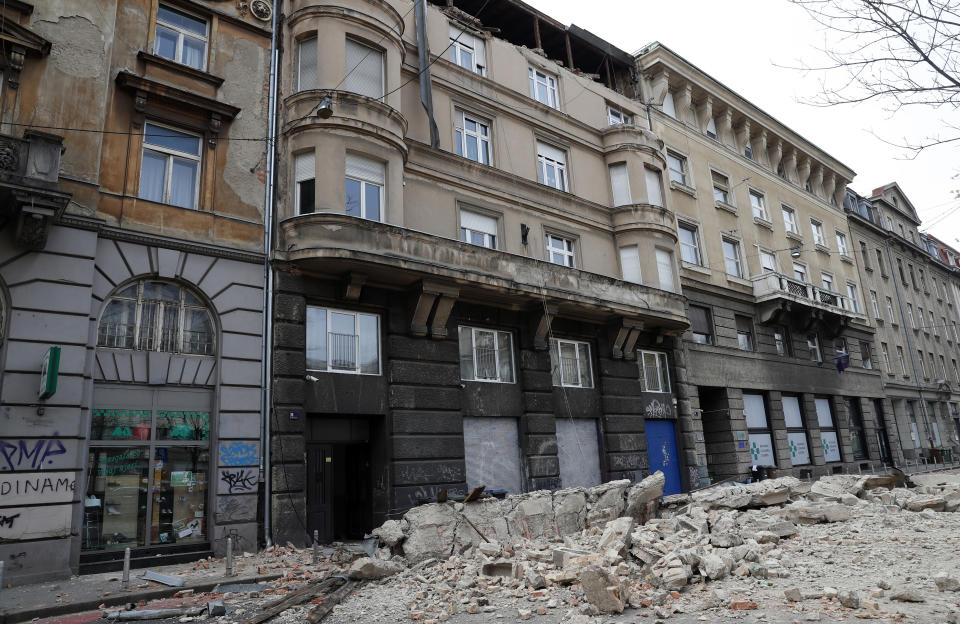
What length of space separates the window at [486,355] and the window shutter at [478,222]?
9.89 feet

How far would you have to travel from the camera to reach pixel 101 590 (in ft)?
30.4

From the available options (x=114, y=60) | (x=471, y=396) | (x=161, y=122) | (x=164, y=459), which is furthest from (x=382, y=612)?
(x=114, y=60)

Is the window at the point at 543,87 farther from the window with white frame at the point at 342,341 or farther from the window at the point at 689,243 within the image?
the window with white frame at the point at 342,341

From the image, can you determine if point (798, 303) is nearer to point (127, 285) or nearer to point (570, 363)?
point (570, 363)

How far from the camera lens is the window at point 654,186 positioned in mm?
22609

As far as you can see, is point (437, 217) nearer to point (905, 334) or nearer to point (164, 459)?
point (164, 459)

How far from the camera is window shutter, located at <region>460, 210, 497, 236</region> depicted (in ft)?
58.3

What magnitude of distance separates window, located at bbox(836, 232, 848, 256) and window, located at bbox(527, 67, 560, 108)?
69.4ft

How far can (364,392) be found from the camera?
47.0 feet

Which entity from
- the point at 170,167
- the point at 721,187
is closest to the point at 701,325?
the point at 721,187

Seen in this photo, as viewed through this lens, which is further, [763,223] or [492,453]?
[763,223]

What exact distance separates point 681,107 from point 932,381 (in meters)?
26.2

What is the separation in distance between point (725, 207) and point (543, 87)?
1015 centimetres

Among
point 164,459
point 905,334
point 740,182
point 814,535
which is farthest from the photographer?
point 905,334
